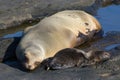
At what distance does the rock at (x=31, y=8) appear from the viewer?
37.1 feet

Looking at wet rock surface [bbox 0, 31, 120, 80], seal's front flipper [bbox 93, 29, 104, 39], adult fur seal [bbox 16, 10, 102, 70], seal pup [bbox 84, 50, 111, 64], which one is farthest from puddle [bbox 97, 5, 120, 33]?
seal pup [bbox 84, 50, 111, 64]

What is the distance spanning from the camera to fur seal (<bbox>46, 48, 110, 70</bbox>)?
26.6ft

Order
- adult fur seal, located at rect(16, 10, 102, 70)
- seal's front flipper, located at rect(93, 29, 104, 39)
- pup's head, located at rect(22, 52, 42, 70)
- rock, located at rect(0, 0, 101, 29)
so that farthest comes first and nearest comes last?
rock, located at rect(0, 0, 101, 29) → seal's front flipper, located at rect(93, 29, 104, 39) → adult fur seal, located at rect(16, 10, 102, 70) → pup's head, located at rect(22, 52, 42, 70)

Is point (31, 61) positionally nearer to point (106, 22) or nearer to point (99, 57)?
point (99, 57)

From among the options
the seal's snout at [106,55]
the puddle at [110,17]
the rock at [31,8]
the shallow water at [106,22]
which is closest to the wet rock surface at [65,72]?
the seal's snout at [106,55]

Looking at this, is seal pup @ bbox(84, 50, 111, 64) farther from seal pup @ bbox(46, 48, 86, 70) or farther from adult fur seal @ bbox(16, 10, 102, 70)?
adult fur seal @ bbox(16, 10, 102, 70)

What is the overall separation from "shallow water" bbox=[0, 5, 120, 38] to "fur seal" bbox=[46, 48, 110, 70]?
209 centimetres

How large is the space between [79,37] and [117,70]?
6.70 feet

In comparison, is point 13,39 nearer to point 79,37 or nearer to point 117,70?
point 79,37

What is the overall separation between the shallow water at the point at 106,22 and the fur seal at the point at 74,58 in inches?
82.3

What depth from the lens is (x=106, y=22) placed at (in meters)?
11.0

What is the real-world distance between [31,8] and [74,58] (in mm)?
4185

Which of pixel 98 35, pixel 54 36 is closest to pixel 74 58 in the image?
pixel 54 36

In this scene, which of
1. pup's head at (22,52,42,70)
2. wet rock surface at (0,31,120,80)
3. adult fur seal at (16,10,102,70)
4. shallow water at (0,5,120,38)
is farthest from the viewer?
shallow water at (0,5,120,38)
